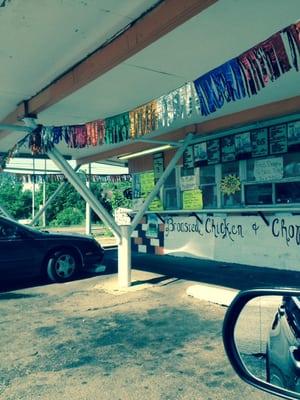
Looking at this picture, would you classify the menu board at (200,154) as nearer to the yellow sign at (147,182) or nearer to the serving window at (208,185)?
the serving window at (208,185)

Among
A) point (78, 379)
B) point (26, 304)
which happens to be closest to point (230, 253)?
point (26, 304)

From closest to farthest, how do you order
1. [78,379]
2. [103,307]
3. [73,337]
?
1. [78,379]
2. [73,337]
3. [103,307]

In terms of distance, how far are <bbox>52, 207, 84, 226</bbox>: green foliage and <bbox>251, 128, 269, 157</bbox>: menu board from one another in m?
27.0

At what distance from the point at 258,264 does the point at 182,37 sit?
20.0 feet

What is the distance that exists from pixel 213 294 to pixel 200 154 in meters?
5.00

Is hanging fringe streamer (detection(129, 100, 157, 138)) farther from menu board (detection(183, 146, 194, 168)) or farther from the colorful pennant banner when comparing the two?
menu board (detection(183, 146, 194, 168))

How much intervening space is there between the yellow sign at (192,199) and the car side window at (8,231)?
487 cm

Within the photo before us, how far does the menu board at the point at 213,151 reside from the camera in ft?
32.5

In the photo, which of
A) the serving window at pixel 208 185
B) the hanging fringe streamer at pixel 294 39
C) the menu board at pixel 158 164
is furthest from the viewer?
the menu board at pixel 158 164

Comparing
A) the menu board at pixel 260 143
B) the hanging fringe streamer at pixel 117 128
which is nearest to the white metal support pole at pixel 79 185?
the hanging fringe streamer at pixel 117 128

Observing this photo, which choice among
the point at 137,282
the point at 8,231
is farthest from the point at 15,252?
the point at 137,282

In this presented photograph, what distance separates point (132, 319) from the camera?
5.37 metres

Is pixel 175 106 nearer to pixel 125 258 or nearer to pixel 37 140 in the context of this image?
pixel 125 258

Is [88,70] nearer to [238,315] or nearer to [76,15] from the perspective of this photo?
[76,15]
